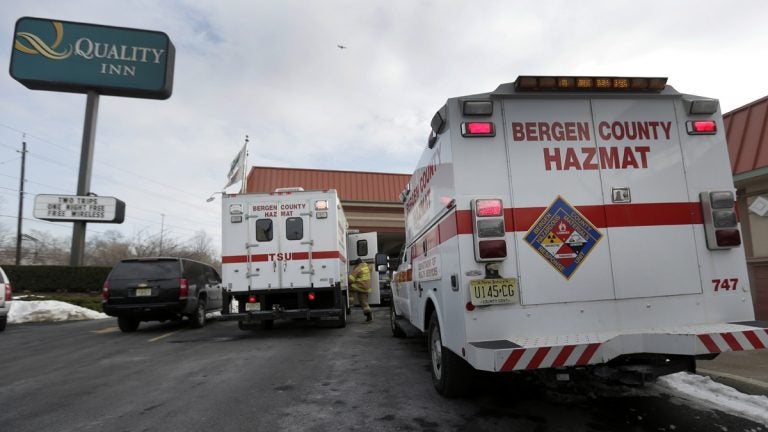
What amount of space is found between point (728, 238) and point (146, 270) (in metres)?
10.6

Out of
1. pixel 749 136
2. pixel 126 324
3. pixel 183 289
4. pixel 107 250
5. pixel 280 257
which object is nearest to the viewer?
pixel 749 136

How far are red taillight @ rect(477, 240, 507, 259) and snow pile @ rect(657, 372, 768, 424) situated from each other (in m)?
2.35

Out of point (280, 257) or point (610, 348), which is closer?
point (610, 348)

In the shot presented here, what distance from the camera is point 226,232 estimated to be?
29.5 feet

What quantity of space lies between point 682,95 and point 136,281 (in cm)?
1056

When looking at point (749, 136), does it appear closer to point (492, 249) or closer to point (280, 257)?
point (492, 249)

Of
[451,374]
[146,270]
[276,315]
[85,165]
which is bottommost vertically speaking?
[451,374]

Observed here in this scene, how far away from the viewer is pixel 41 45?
62.6 feet

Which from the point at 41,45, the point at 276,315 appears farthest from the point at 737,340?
the point at 41,45

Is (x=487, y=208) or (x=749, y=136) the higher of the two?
(x=749, y=136)

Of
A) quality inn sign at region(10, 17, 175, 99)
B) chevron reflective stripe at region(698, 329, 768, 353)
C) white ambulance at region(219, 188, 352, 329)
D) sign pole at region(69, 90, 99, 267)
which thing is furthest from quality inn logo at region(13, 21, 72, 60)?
chevron reflective stripe at region(698, 329, 768, 353)

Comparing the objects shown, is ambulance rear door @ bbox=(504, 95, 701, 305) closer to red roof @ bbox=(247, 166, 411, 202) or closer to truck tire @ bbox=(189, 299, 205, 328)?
truck tire @ bbox=(189, 299, 205, 328)

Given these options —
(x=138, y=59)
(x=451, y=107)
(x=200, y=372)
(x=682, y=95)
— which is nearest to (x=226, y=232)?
(x=200, y=372)

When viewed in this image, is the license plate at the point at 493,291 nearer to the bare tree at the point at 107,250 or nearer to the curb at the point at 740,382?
the curb at the point at 740,382
